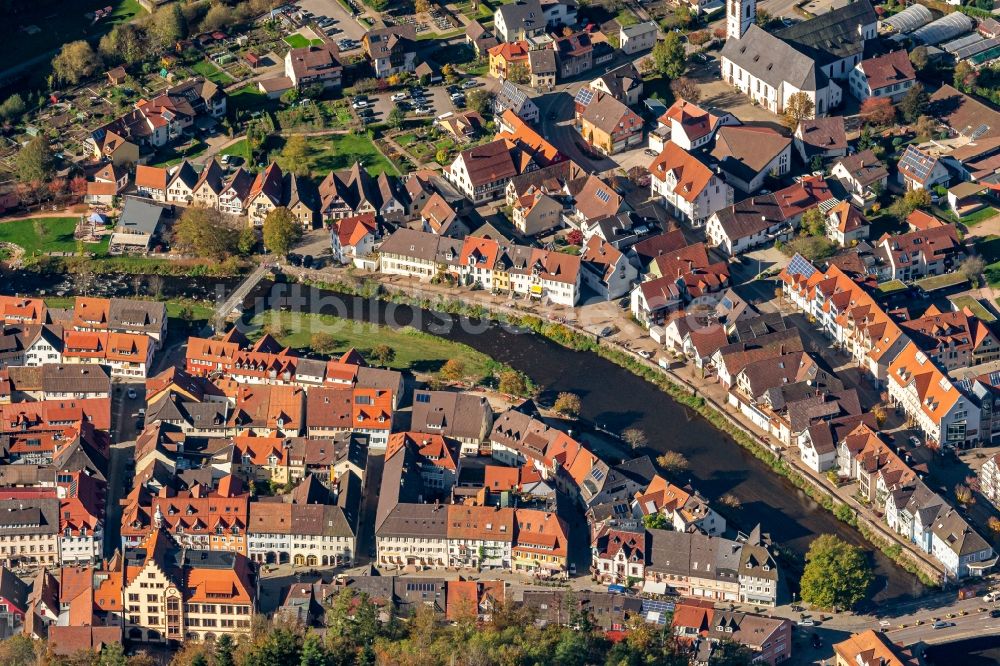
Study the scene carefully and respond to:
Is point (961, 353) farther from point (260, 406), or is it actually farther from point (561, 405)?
point (260, 406)

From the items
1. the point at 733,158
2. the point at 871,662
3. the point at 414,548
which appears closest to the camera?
the point at 871,662

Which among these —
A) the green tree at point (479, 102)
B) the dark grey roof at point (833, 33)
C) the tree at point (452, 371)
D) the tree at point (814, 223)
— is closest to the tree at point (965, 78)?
the dark grey roof at point (833, 33)

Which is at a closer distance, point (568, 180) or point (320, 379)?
point (320, 379)

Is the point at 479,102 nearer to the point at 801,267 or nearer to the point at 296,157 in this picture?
the point at 296,157

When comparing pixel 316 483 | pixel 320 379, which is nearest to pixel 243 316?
pixel 320 379

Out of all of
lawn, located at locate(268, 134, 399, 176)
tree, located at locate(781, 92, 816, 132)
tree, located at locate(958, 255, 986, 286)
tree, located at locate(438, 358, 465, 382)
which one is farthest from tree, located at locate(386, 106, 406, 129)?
tree, located at locate(958, 255, 986, 286)

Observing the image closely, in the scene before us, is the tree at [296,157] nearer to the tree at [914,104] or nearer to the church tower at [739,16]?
the church tower at [739,16]
